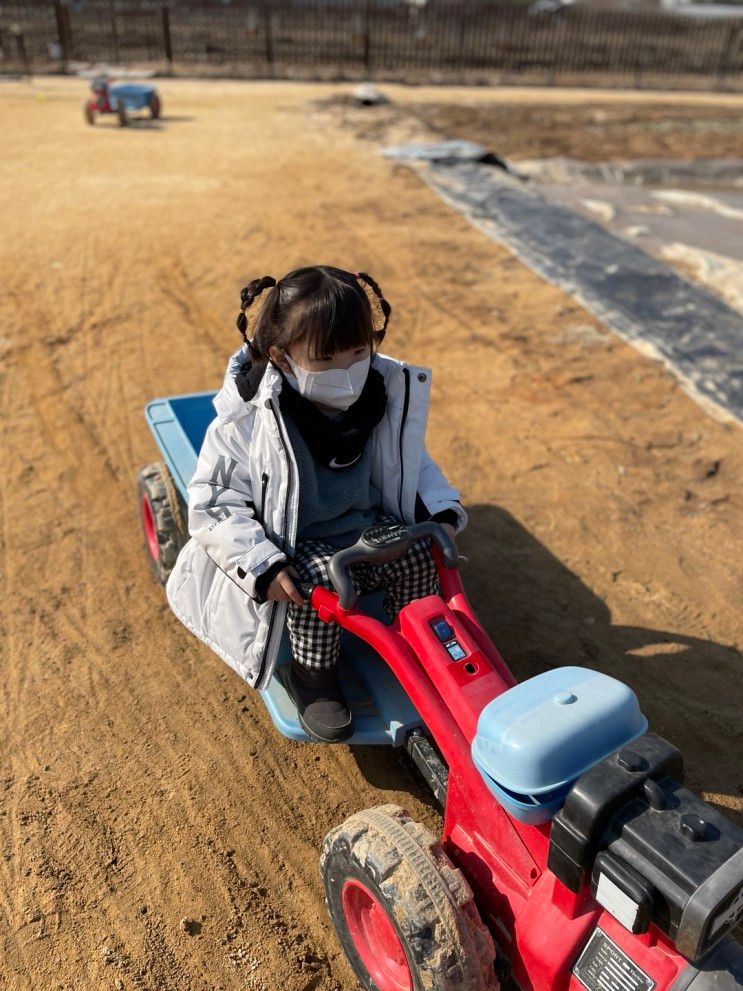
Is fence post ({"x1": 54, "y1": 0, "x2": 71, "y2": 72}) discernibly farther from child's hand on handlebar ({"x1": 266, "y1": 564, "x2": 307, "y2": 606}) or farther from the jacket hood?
child's hand on handlebar ({"x1": 266, "y1": 564, "x2": 307, "y2": 606})

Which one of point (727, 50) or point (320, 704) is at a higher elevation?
point (727, 50)

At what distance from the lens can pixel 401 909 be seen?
5.77ft

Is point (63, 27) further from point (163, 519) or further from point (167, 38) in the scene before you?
point (163, 519)

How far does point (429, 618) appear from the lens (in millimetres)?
2074

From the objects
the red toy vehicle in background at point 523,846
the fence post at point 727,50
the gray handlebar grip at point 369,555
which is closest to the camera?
the red toy vehicle in background at point 523,846

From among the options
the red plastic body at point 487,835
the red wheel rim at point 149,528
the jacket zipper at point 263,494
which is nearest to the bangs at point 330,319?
the jacket zipper at point 263,494

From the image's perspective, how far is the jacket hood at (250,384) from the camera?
7.72ft

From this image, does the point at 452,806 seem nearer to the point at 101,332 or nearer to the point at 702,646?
the point at 702,646

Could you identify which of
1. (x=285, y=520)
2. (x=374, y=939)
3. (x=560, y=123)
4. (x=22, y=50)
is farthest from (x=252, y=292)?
(x=22, y=50)

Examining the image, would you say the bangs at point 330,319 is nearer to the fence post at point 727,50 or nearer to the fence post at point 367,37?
the fence post at point 367,37

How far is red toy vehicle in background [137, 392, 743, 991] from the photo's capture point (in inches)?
59.9

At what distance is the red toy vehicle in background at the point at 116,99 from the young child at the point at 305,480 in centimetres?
1079

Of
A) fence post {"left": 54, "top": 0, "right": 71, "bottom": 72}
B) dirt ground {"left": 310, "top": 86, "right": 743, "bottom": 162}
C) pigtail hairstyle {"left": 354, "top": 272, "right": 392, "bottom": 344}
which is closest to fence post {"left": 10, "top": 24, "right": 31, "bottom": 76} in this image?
fence post {"left": 54, "top": 0, "right": 71, "bottom": 72}

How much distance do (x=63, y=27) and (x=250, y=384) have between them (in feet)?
62.2
